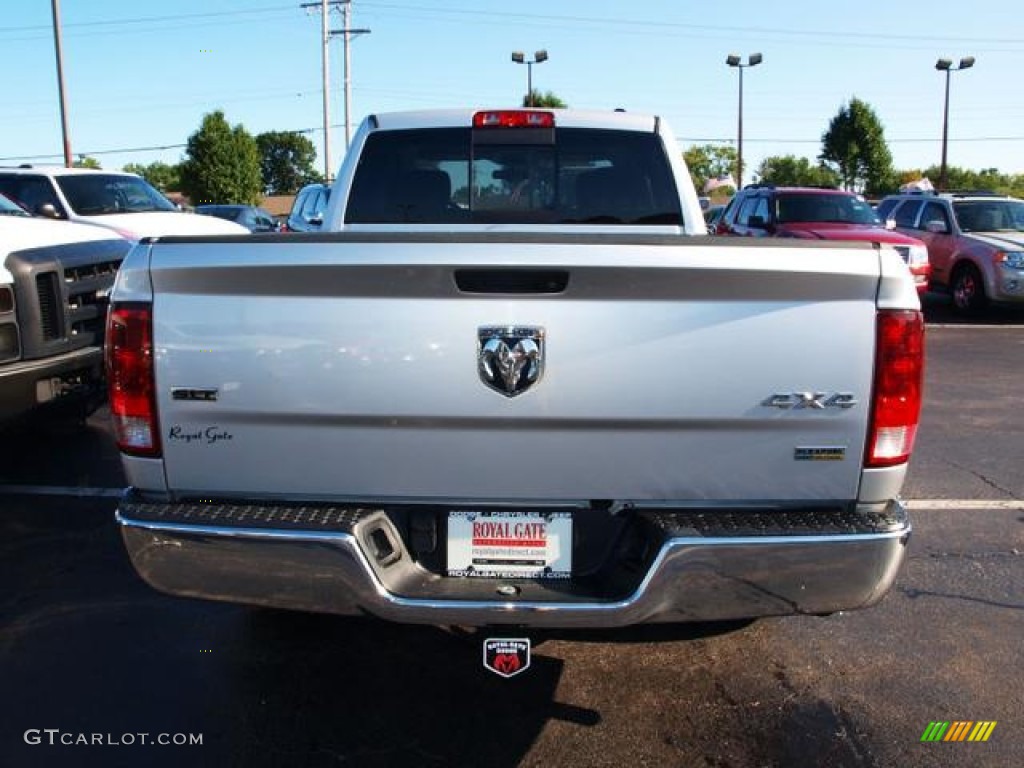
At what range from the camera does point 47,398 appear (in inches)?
207

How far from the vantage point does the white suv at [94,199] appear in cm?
989

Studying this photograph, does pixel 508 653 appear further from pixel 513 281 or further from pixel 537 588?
pixel 513 281

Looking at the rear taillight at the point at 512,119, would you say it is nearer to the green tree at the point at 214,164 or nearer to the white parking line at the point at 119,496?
the white parking line at the point at 119,496

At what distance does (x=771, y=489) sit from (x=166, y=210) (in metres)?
10.1

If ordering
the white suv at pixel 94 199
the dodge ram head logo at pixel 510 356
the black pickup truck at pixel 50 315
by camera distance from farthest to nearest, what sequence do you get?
1. the white suv at pixel 94 199
2. the black pickup truck at pixel 50 315
3. the dodge ram head logo at pixel 510 356

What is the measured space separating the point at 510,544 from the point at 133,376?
1.19 metres

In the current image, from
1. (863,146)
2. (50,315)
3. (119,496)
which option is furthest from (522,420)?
(863,146)

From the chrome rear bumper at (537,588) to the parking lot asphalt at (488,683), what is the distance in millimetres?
634

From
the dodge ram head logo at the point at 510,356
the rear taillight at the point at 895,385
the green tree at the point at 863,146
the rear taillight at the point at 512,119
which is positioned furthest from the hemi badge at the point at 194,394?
the green tree at the point at 863,146

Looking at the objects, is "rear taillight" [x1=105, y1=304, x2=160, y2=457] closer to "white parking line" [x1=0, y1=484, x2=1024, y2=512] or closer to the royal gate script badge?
the royal gate script badge

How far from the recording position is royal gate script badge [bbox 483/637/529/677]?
105 inches

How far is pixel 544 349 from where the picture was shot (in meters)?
2.50

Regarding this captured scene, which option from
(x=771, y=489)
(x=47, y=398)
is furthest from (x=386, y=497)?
(x=47, y=398)

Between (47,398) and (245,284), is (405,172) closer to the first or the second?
(245,284)
